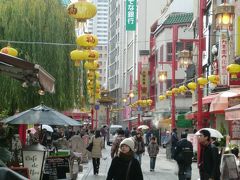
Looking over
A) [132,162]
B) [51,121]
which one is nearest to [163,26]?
[51,121]

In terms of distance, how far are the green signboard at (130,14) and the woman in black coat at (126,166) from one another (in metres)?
84.6

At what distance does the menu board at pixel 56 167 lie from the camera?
16000mm

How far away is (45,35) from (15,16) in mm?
1504

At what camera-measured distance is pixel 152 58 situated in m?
74.8

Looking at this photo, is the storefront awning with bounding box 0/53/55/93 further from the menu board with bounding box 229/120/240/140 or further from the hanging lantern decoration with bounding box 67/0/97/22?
the menu board with bounding box 229/120/240/140

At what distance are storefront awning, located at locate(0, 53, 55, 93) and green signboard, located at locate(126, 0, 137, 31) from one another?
81277 mm

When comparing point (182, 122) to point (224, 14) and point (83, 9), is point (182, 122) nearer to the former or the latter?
point (224, 14)

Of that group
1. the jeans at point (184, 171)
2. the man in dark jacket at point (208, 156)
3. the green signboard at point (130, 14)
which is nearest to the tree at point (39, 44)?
the jeans at point (184, 171)

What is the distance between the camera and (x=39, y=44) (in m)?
25.4

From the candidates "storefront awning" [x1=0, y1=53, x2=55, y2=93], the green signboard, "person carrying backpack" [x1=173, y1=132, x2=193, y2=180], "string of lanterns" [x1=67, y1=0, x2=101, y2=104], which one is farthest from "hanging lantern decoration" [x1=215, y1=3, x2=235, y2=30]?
the green signboard

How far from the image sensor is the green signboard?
9368 cm

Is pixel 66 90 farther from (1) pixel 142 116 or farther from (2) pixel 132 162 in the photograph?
(1) pixel 142 116

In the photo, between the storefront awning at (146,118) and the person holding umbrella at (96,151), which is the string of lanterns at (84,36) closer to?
the person holding umbrella at (96,151)

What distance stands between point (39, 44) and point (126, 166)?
17.2 meters
